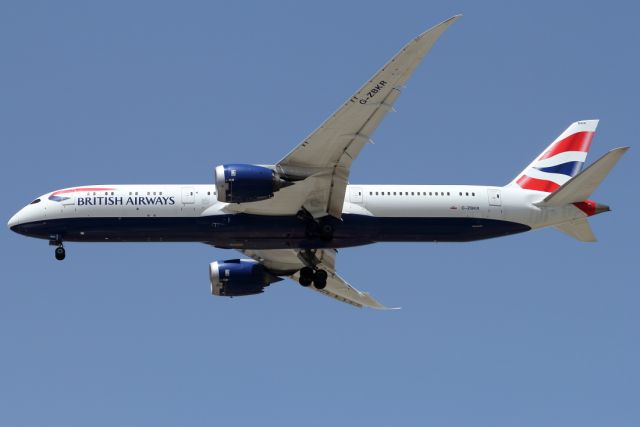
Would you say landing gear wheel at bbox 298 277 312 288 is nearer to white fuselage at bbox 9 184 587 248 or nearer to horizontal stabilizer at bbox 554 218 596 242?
white fuselage at bbox 9 184 587 248

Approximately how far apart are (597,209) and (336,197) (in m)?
14.3

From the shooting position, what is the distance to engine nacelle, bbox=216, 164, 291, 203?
221ft

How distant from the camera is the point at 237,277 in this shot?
8025 centimetres

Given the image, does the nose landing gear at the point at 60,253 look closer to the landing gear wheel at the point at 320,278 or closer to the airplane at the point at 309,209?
the airplane at the point at 309,209

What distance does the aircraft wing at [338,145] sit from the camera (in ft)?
205

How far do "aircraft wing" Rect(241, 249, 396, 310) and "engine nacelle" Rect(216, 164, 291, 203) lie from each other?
8.75 meters

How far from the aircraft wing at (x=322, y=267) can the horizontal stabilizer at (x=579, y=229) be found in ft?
43.9

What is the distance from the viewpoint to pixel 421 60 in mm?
62031

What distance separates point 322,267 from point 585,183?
16809 mm

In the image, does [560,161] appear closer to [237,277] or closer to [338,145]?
[338,145]

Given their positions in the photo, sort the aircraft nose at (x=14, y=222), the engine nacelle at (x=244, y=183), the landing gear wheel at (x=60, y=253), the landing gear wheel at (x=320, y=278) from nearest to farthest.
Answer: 1. the engine nacelle at (x=244, y=183)
2. the landing gear wheel at (x=60, y=253)
3. the aircraft nose at (x=14, y=222)
4. the landing gear wheel at (x=320, y=278)

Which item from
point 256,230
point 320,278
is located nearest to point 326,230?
point 256,230

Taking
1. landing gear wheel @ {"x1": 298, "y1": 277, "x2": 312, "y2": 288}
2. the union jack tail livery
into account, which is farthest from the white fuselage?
landing gear wheel @ {"x1": 298, "y1": 277, "x2": 312, "y2": 288}

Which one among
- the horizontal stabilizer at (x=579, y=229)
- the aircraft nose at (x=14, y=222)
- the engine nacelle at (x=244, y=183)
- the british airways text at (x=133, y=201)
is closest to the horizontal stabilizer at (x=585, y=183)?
the horizontal stabilizer at (x=579, y=229)
